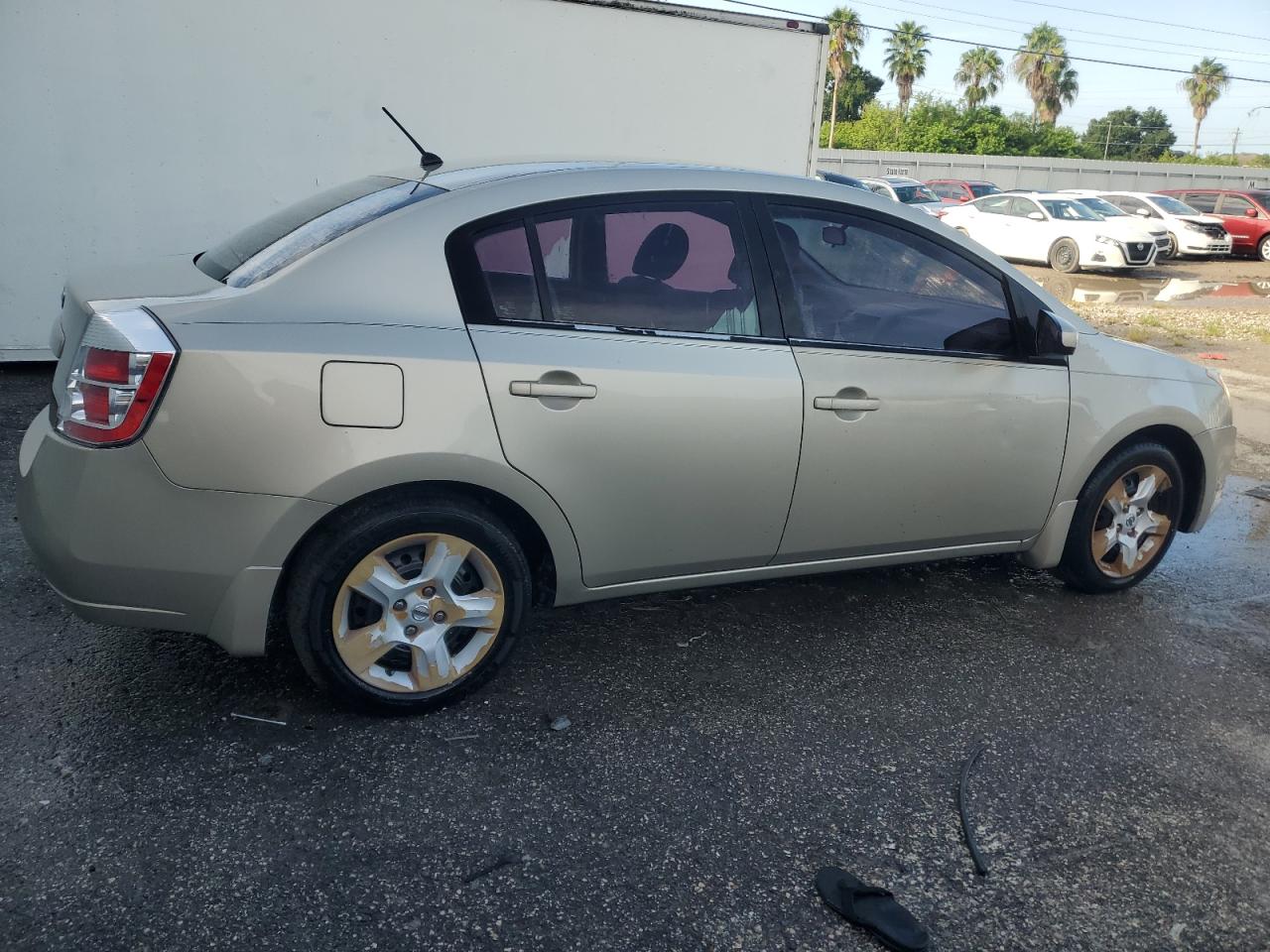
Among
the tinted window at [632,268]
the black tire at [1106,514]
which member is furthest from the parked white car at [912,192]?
the tinted window at [632,268]

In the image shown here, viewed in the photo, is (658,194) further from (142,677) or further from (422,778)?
(142,677)

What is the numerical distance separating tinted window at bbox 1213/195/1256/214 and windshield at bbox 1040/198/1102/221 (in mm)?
6324

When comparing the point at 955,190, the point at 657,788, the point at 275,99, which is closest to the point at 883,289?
the point at 657,788

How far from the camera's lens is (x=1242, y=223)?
2384 cm

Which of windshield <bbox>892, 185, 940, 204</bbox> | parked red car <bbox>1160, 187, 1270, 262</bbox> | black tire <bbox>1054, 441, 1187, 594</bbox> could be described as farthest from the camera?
parked red car <bbox>1160, 187, 1270, 262</bbox>

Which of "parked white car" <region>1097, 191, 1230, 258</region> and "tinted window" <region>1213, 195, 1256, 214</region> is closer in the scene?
"parked white car" <region>1097, 191, 1230, 258</region>

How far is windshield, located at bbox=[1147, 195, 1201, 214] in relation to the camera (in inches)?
926

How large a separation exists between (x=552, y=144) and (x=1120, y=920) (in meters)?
6.88

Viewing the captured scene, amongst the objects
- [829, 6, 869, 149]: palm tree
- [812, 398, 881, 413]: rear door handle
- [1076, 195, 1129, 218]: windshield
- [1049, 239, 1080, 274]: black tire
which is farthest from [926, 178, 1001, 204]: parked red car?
[829, 6, 869, 149]: palm tree

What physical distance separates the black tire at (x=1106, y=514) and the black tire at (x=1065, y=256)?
16964mm

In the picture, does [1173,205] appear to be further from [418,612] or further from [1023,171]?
[418,612]

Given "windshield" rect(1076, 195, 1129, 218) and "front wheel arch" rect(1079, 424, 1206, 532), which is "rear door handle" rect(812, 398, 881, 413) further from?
"windshield" rect(1076, 195, 1129, 218)

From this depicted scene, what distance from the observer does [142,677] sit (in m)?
3.42

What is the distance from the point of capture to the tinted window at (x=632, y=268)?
3.22m
